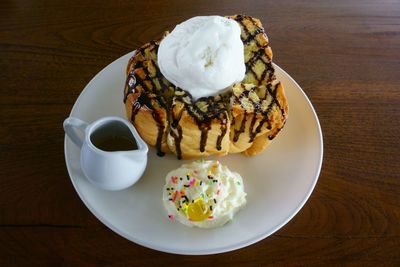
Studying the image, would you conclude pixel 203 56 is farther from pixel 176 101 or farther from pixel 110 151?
pixel 110 151

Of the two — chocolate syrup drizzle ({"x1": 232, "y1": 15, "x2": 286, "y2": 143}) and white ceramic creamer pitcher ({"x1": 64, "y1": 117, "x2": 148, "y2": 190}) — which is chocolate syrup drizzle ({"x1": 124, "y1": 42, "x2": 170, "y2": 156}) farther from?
chocolate syrup drizzle ({"x1": 232, "y1": 15, "x2": 286, "y2": 143})

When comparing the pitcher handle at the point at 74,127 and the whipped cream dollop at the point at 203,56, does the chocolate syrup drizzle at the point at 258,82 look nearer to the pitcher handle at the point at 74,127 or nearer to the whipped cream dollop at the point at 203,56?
the whipped cream dollop at the point at 203,56

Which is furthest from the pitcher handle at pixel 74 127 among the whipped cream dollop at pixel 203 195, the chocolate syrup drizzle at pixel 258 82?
the chocolate syrup drizzle at pixel 258 82

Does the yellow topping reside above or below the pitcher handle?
below

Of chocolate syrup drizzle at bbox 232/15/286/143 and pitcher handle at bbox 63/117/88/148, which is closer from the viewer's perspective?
pitcher handle at bbox 63/117/88/148

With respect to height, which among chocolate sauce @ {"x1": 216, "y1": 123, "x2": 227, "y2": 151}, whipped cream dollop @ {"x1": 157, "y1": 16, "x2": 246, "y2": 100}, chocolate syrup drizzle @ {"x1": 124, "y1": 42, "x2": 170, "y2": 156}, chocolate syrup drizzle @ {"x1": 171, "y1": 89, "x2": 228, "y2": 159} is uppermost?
whipped cream dollop @ {"x1": 157, "y1": 16, "x2": 246, "y2": 100}

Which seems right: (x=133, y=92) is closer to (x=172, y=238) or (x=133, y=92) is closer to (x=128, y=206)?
(x=128, y=206)

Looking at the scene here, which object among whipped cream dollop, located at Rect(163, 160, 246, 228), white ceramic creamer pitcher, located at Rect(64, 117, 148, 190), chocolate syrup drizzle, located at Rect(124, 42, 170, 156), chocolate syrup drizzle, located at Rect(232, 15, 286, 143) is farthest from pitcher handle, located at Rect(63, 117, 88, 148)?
chocolate syrup drizzle, located at Rect(232, 15, 286, 143)
